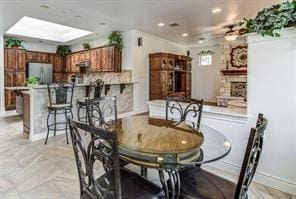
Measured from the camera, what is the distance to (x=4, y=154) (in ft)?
10.7

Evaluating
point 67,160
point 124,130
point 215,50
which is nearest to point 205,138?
point 124,130

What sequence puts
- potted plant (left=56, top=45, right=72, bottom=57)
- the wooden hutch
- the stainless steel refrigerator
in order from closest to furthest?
1. the wooden hutch
2. the stainless steel refrigerator
3. potted plant (left=56, top=45, right=72, bottom=57)

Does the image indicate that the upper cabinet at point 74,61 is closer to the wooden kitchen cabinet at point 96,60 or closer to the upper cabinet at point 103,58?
the upper cabinet at point 103,58

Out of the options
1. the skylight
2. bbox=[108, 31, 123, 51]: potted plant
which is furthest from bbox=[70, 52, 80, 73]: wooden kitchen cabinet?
bbox=[108, 31, 123, 51]: potted plant

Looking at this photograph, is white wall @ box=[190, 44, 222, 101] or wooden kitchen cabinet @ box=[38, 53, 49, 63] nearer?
wooden kitchen cabinet @ box=[38, 53, 49, 63]

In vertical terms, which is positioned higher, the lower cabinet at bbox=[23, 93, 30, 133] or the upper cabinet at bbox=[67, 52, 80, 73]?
the upper cabinet at bbox=[67, 52, 80, 73]

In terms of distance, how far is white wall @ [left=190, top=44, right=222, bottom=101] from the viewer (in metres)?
9.05

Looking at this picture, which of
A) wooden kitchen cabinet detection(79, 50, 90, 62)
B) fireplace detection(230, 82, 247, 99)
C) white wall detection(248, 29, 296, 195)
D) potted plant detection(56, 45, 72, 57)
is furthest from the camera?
potted plant detection(56, 45, 72, 57)

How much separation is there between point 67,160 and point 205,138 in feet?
7.12

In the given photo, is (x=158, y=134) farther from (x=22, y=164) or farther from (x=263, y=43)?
(x=22, y=164)

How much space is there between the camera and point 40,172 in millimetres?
2672

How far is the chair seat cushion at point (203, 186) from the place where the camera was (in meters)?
1.36

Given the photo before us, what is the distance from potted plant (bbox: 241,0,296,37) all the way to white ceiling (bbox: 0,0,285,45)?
2242 mm

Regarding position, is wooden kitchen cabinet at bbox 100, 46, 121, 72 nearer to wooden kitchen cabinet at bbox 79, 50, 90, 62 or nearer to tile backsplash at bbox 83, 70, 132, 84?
tile backsplash at bbox 83, 70, 132, 84
